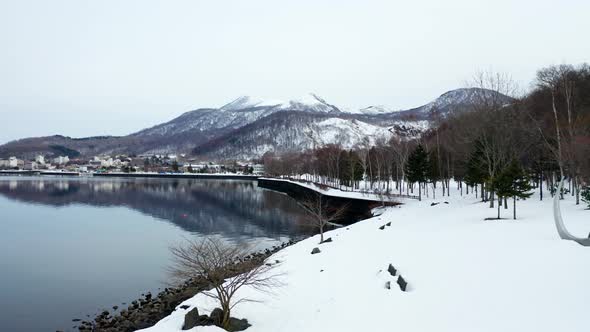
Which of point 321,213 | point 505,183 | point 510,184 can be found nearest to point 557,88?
point 510,184

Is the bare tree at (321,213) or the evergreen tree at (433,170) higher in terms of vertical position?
the evergreen tree at (433,170)

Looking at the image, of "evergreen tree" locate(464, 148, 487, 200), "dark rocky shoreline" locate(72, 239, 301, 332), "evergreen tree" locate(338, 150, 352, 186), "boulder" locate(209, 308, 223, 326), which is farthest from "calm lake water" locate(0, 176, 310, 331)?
"evergreen tree" locate(464, 148, 487, 200)

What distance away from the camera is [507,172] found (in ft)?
77.8

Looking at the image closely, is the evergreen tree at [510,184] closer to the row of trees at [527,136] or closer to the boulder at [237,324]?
the row of trees at [527,136]

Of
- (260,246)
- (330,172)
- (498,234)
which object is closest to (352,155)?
(330,172)

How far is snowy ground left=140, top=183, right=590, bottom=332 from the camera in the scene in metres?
9.09

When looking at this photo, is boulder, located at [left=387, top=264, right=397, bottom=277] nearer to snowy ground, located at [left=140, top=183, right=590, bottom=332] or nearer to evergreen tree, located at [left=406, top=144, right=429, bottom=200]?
snowy ground, located at [left=140, top=183, right=590, bottom=332]

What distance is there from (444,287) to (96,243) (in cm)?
2988

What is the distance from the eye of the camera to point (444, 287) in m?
11.5

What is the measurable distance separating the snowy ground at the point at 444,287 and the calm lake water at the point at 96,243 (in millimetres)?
7813

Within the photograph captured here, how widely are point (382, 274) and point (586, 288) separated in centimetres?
650

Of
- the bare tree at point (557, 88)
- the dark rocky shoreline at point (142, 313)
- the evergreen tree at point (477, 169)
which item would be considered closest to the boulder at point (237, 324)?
the dark rocky shoreline at point (142, 313)

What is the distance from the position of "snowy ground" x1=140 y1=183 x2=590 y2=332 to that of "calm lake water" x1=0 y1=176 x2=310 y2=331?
7813 mm

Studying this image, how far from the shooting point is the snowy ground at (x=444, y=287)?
909 centimetres
